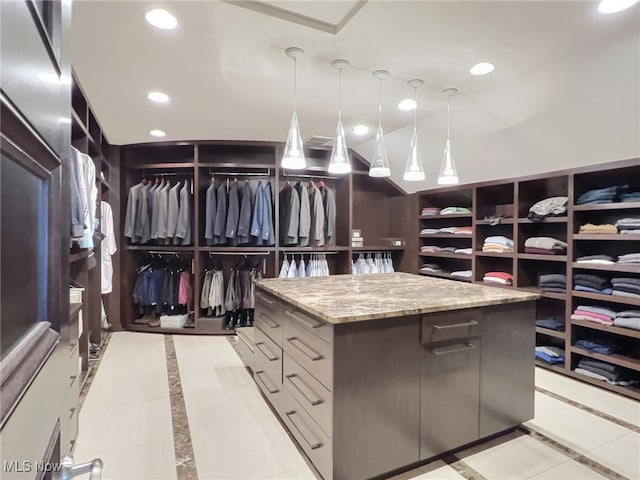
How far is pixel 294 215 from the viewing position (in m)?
4.29

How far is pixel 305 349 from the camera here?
1.90 metres

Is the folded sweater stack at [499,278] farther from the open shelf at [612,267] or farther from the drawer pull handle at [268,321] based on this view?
the drawer pull handle at [268,321]

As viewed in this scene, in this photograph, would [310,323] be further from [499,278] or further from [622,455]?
[499,278]

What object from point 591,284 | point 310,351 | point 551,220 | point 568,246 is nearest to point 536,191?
point 551,220

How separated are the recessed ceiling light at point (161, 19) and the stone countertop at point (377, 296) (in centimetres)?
163

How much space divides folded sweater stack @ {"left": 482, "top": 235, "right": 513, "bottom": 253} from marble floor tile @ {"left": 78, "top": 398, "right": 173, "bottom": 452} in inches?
134

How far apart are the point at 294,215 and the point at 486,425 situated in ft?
9.67

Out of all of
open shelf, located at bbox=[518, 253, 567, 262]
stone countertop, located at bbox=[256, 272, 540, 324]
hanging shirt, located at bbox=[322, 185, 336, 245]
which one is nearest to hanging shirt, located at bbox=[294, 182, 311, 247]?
hanging shirt, located at bbox=[322, 185, 336, 245]

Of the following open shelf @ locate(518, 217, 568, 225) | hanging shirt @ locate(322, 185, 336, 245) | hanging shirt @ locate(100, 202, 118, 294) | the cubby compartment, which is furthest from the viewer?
hanging shirt @ locate(322, 185, 336, 245)

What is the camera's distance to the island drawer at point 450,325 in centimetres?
181

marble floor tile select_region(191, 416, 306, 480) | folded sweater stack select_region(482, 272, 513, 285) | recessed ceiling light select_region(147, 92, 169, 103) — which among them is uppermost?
recessed ceiling light select_region(147, 92, 169, 103)

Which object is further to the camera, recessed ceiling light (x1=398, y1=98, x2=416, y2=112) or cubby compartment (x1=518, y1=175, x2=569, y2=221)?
cubby compartment (x1=518, y1=175, x2=569, y2=221)

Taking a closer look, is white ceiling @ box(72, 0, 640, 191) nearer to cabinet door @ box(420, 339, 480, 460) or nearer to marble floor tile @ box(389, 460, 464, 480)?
cabinet door @ box(420, 339, 480, 460)

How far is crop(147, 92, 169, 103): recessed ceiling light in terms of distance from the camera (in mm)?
2819
